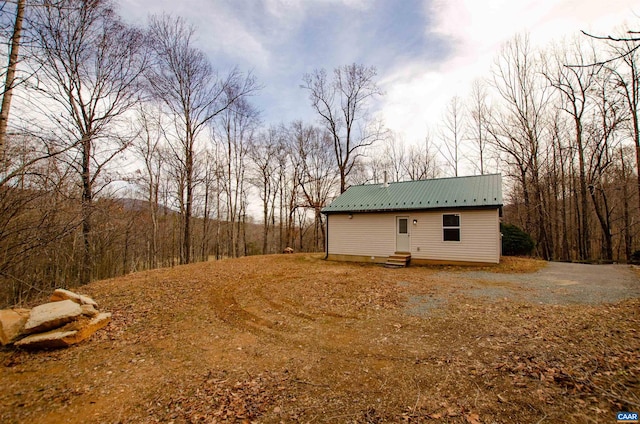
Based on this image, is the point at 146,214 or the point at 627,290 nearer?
the point at 627,290

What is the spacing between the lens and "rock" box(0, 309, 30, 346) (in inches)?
143

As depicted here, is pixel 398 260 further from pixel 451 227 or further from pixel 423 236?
pixel 451 227

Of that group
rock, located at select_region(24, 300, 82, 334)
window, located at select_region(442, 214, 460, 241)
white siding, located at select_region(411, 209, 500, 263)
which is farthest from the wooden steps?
rock, located at select_region(24, 300, 82, 334)

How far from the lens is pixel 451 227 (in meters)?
10.5

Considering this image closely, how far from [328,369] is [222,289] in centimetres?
472

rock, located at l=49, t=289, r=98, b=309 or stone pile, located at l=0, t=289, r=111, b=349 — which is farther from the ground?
rock, located at l=49, t=289, r=98, b=309

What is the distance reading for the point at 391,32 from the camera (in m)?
10.1

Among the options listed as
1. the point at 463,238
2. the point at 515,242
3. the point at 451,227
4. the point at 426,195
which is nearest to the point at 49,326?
the point at 451,227

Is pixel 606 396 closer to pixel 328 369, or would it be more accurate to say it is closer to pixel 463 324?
pixel 463 324

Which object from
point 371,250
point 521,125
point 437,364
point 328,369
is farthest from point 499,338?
point 521,125

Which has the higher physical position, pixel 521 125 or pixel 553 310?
pixel 521 125

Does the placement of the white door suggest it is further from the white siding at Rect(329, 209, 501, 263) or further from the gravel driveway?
the gravel driveway

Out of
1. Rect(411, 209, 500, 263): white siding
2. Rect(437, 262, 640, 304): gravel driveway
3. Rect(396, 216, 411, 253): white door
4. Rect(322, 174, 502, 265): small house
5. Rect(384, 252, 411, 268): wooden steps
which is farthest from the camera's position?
Rect(396, 216, 411, 253): white door

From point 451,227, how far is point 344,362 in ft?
29.0
